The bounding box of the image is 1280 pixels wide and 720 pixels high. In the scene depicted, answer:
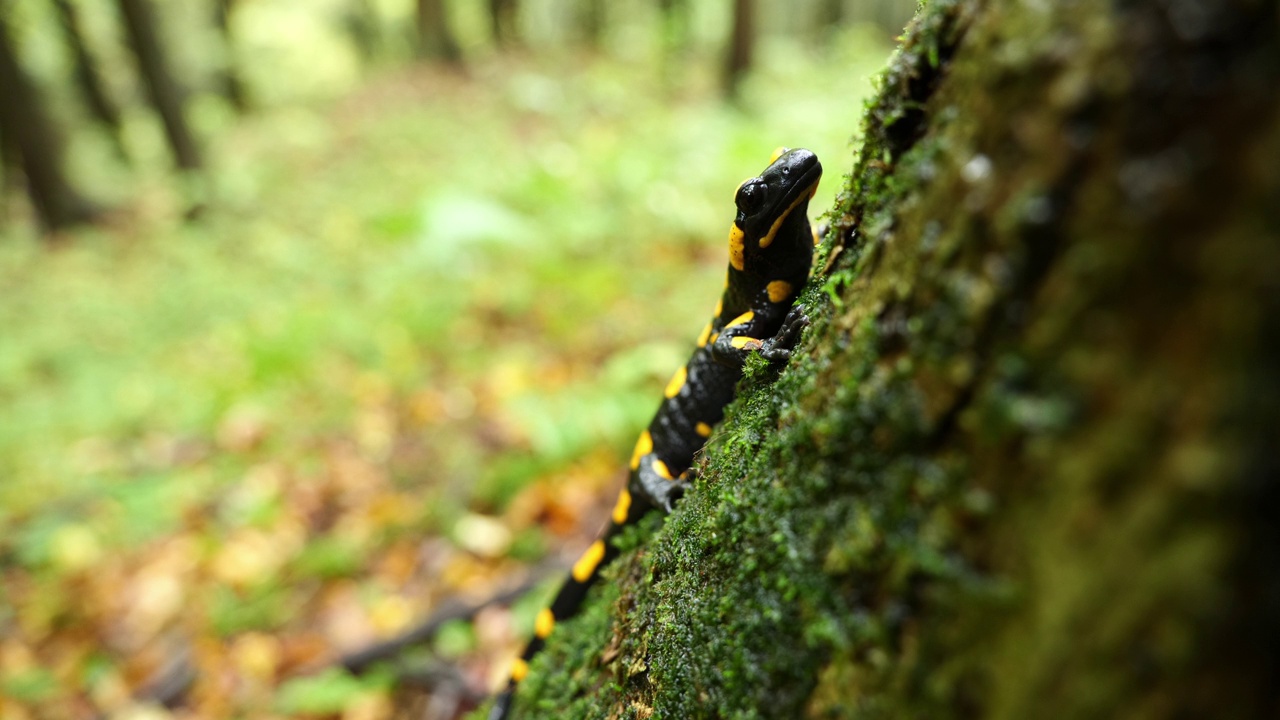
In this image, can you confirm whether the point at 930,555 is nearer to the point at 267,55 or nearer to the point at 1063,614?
the point at 1063,614

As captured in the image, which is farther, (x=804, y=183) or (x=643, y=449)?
(x=643, y=449)

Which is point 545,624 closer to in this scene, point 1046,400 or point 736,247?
point 736,247

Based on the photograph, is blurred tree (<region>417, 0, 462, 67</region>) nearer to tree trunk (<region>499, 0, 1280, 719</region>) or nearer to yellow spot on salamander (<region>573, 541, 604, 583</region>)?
yellow spot on salamander (<region>573, 541, 604, 583</region>)

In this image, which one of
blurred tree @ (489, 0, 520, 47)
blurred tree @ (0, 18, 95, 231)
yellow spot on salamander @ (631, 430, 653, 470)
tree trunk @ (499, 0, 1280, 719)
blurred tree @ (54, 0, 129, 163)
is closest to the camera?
tree trunk @ (499, 0, 1280, 719)

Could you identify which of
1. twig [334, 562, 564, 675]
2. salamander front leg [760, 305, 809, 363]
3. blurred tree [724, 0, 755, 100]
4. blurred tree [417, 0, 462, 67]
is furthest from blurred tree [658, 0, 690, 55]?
salamander front leg [760, 305, 809, 363]

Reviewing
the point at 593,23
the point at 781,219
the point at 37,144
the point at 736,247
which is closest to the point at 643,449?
the point at 736,247

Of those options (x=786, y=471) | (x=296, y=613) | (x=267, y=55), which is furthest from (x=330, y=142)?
(x=786, y=471)

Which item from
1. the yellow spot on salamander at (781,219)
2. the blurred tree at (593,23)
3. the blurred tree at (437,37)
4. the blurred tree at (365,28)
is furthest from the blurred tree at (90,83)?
the yellow spot on salamander at (781,219)

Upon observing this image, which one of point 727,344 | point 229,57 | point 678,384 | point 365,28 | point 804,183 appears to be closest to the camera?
point 727,344
